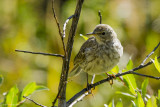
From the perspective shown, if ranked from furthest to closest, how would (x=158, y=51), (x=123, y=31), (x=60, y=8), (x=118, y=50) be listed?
(x=60, y=8) < (x=123, y=31) < (x=158, y=51) < (x=118, y=50)

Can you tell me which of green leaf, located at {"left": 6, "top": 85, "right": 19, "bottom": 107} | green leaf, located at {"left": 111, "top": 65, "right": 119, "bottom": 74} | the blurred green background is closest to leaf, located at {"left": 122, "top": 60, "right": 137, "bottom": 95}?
green leaf, located at {"left": 111, "top": 65, "right": 119, "bottom": 74}

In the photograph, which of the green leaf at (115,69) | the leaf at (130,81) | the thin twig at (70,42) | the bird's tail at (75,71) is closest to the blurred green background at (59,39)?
the bird's tail at (75,71)

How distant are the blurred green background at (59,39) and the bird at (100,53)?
4.45 ft

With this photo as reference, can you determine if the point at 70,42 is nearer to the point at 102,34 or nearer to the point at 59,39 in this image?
the point at 102,34

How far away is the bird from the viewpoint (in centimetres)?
462

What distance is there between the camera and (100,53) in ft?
15.8

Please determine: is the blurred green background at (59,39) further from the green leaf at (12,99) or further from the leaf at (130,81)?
the green leaf at (12,99)

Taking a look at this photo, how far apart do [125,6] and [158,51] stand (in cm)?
126

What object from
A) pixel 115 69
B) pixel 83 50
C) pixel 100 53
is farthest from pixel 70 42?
pixel 83 50

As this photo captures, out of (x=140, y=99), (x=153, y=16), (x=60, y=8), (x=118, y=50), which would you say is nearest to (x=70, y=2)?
(x=60, y=8)

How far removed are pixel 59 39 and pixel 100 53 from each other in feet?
7.43

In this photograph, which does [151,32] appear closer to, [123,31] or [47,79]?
[123,31]

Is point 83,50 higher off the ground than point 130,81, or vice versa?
point 83,50

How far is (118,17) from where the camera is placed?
6.98 metres
